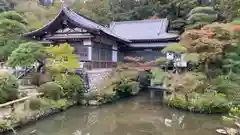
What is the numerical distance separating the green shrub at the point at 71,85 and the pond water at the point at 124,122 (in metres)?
0.88

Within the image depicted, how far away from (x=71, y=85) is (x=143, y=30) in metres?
12.8

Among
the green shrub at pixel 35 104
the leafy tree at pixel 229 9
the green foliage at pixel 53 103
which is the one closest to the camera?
the green shrub at pixel 35 104

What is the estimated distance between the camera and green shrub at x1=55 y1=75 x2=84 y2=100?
41.2 feet

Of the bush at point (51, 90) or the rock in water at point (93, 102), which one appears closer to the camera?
the bush at point (51, 90)

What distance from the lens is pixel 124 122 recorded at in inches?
405

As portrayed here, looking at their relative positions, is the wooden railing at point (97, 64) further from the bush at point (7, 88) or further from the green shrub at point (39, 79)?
the bush at point (7, 88)

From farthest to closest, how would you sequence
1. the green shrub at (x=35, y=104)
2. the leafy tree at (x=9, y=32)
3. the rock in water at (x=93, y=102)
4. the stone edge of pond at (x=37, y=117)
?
the leafy tree at (x=9, y=32) → the rock in water at (x=93, y=102) → the green shrub at (x=35, y=104) → the stone edge of pond at (x=37, y=117)

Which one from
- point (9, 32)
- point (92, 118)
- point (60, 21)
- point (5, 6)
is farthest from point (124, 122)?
point (5, 6)

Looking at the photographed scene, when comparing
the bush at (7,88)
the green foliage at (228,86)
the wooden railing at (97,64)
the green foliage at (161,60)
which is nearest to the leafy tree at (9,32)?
the wooden railing at (97,64)

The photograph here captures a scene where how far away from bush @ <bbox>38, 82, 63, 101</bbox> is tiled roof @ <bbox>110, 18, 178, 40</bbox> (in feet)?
38.6

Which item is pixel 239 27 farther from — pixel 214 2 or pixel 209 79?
pixel 214 2

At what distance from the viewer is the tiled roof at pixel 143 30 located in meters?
21.5

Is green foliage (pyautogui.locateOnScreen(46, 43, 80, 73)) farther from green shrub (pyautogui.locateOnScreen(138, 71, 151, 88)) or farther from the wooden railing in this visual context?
green shrub (pyautogui.locateOnScreen(138, 71, 151, 88))

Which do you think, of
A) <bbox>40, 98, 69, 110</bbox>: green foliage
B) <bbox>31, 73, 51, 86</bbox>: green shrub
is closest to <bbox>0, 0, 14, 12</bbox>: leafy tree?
<bbox>31, 73, 51, 86</bbox>: green shrub
